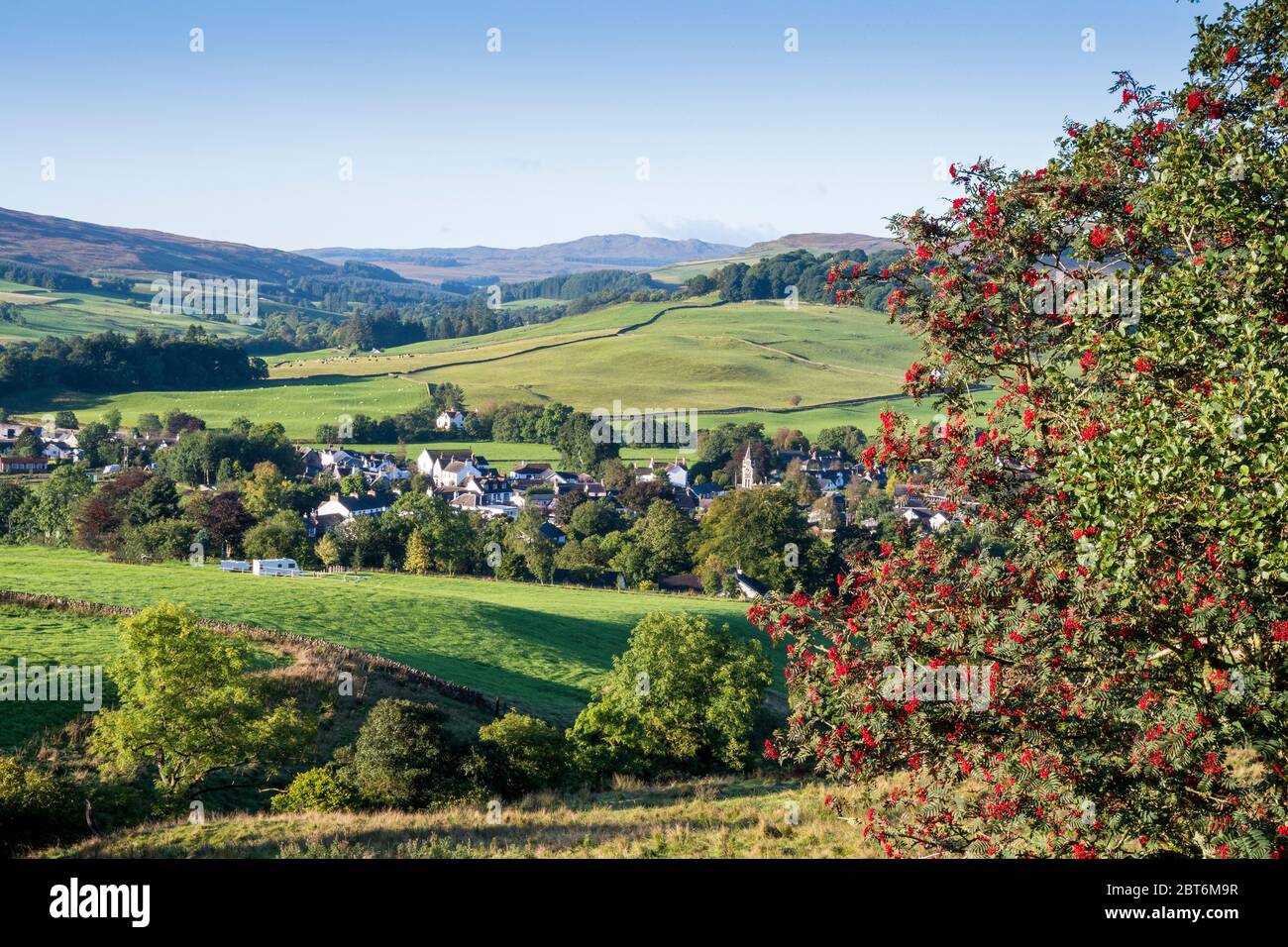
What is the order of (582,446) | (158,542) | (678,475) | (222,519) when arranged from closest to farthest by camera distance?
1. (158,542)
2. (222,519)
3. (678,475)
4. (582,446)

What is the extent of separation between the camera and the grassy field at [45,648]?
3334 centimetres

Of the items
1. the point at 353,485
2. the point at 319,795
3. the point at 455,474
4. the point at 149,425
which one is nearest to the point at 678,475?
the point at 455,474

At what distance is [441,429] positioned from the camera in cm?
15438

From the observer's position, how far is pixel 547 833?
20938 mm

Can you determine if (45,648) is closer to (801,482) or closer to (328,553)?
(328,553)

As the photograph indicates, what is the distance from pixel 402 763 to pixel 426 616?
30.0 m

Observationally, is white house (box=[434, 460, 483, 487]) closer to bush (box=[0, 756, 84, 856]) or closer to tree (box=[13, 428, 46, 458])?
tree (box=[13, 428, 46, 458])

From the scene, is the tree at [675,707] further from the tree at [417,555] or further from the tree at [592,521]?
the tree at [592,521]

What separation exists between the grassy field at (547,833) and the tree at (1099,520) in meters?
5.79

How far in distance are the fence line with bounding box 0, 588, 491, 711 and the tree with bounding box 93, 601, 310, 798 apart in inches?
502
